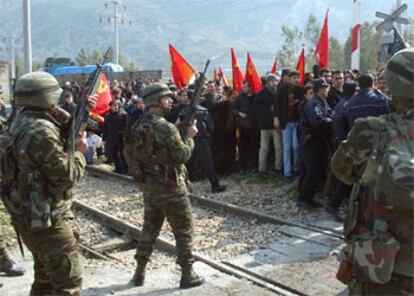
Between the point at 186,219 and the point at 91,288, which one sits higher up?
the point at 186,219

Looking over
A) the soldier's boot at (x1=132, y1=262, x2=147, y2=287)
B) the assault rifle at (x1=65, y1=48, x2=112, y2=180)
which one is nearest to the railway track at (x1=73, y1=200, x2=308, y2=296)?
the soldier's boot at (x1=132, y1=262, x2=147, y2=287)

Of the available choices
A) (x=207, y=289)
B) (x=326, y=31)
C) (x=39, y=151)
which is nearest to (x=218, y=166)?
(x=326, y=31)

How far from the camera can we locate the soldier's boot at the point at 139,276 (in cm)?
571

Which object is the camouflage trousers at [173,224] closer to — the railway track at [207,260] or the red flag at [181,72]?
the railway track at [207,260]

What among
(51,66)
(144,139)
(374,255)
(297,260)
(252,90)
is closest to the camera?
(374,255)

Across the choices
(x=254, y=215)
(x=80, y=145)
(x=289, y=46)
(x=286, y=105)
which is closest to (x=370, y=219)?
(x=80, y=145)

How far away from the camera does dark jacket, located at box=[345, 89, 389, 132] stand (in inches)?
283

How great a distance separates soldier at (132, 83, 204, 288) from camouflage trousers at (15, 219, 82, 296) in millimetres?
1569

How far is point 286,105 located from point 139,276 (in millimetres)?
5174

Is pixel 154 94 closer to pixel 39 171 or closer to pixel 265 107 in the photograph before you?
pixel 39 171

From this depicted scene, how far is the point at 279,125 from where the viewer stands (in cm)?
1016

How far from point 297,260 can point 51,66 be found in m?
39.9

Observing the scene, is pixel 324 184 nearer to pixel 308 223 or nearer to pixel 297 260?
pixel 308 223

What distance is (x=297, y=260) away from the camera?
21.0 ft
